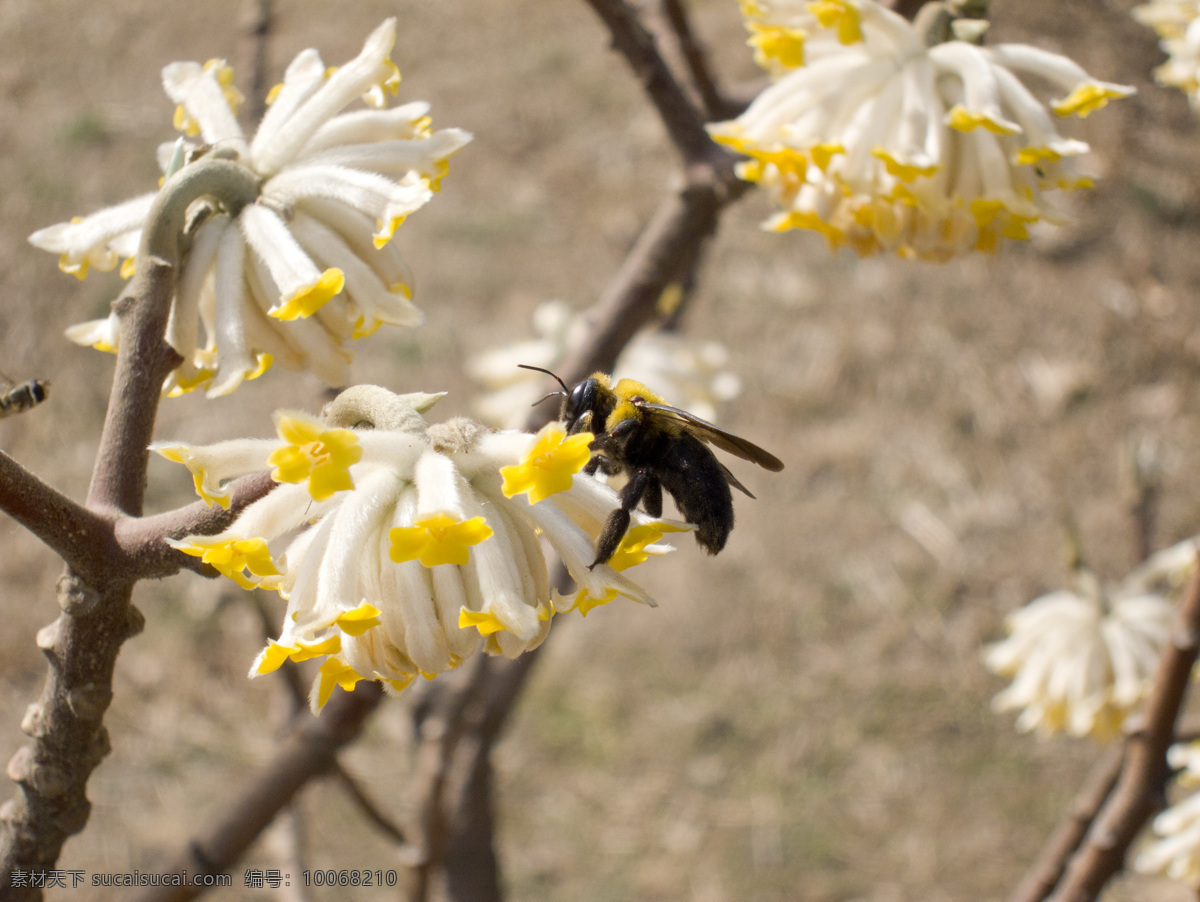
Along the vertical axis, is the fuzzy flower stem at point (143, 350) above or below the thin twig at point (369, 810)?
above

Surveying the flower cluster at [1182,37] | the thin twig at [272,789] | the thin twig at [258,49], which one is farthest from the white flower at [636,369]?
the flower cluster at [1182,37]

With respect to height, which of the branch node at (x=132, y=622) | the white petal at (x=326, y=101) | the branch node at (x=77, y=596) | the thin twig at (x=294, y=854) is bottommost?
the thin twig at (x=294, y=854)

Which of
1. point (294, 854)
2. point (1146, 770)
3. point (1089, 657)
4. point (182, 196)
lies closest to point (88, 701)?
point (182, 196)

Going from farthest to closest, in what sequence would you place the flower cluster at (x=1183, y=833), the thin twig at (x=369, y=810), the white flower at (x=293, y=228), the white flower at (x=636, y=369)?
1. the white flower at (x=636, y=369)
2. the thin twig at (x=369, y=810)
3. the flower cluster at (x=1183, y=833)
4. the white flower at (x=293, y=228)

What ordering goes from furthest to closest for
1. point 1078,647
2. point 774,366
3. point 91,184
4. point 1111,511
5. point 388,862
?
1. point 91,184
2. point 774,366
3. point 1111,511
4. point 388,862
5. point 1078,647

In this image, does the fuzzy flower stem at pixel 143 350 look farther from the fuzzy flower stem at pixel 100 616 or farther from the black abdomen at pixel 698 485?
the black abdomen at pixel 698 485

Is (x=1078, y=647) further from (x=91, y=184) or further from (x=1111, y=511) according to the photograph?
(x=91, y=184)

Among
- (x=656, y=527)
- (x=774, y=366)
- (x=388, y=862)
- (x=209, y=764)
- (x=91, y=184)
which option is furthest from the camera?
(x=91, y=184)

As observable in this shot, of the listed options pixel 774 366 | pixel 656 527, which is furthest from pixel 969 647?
pixel 656 527
